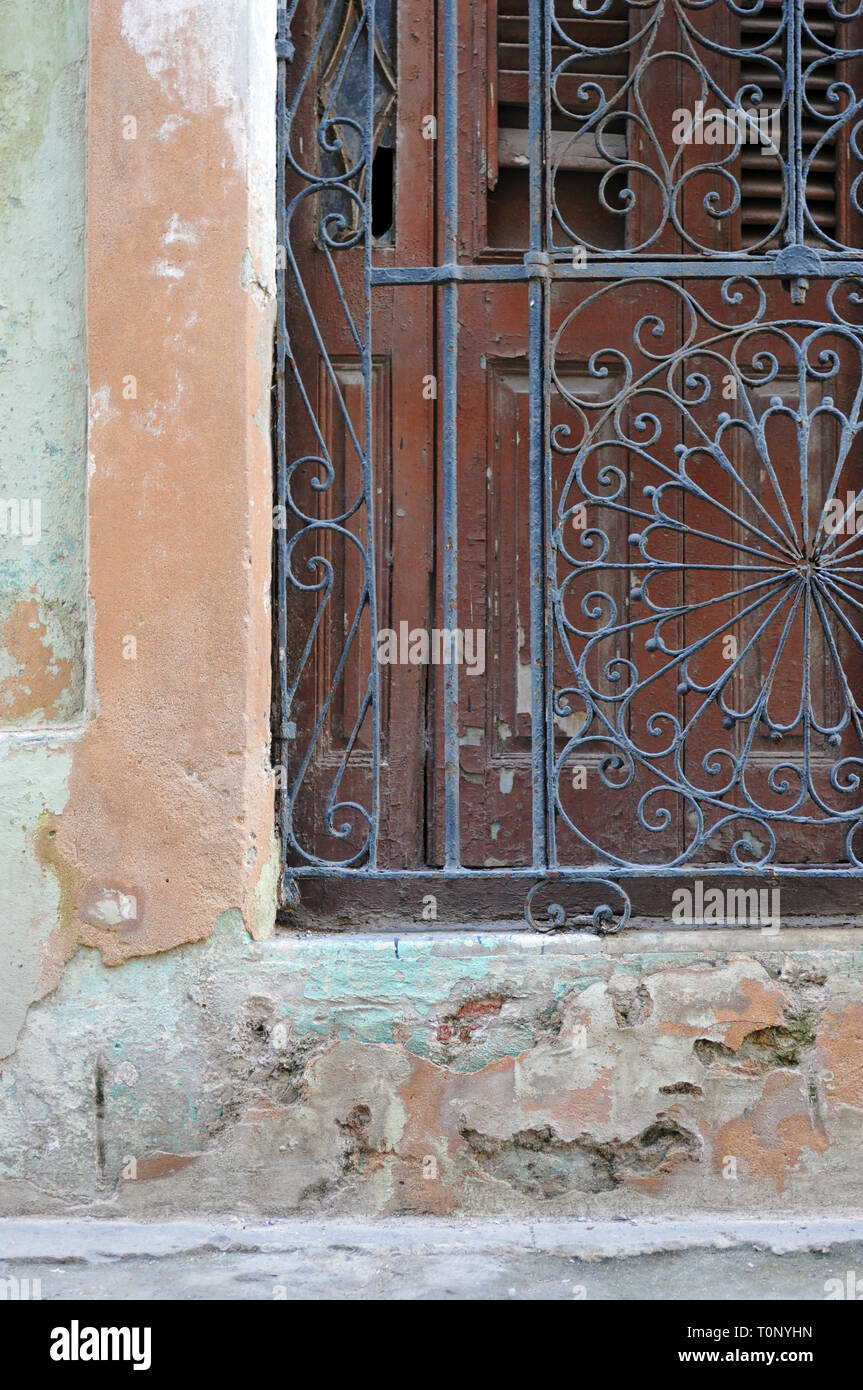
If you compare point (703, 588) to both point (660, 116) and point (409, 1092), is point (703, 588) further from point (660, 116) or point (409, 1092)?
point (409, 1092)

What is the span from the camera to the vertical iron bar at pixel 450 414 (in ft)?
9.32

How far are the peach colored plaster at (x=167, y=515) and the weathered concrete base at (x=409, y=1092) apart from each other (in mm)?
198

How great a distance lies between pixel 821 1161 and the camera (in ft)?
8.75

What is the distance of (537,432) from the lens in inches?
112

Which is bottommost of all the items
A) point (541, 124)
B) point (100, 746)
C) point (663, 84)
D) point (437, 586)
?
point (100, 746)

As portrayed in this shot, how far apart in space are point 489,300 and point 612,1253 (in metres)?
2.25

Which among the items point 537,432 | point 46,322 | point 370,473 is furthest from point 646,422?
A: point 46,322

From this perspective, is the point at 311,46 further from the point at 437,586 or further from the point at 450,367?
the point at 437,586

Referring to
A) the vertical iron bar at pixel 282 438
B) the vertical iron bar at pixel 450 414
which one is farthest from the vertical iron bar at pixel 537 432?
the vertical iron bar at pixel 282 438

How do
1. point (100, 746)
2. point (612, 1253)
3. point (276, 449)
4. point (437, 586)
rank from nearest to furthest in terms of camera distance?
point (612, 1253), point (100, 746), point (276, 449), point (437, 586)

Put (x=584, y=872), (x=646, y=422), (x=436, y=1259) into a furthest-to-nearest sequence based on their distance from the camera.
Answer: (x=646, y=422)
(x=584, y=872)
(x=436, y=1259)

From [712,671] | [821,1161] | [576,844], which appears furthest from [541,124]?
[821,1161]

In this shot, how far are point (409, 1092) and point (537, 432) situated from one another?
1.50 metres

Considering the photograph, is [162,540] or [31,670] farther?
[31,670]
